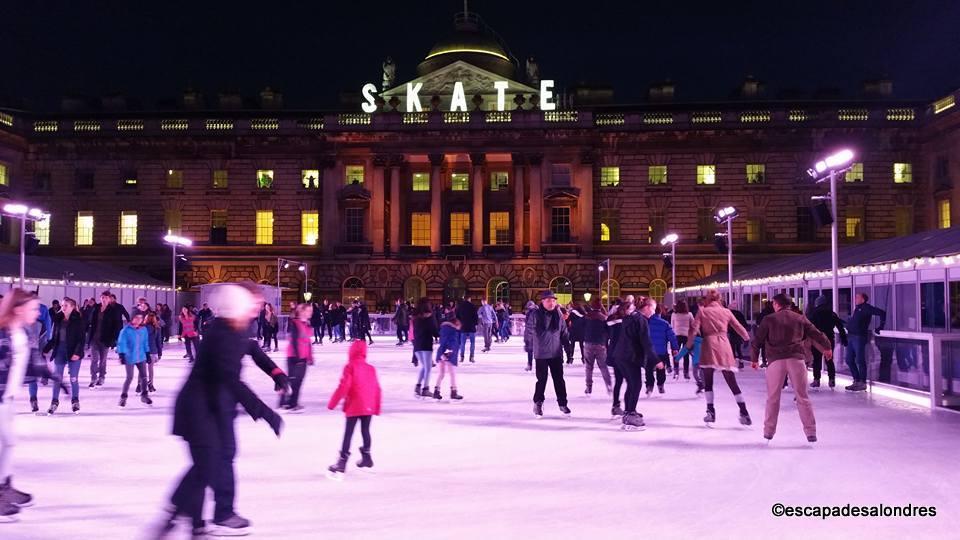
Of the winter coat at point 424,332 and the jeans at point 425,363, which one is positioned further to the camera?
the jeans at point 425,363

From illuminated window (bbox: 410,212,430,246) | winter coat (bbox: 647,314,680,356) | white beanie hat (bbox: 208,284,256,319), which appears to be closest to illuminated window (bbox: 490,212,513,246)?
illuminated window (bbox: 410,212,430,246)

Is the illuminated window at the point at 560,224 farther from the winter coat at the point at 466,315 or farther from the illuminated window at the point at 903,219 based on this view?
the winter coat at the point at 466,315

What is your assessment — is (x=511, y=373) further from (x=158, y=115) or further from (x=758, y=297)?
(x=158, y=115)

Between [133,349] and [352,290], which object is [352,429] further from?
[352,290]

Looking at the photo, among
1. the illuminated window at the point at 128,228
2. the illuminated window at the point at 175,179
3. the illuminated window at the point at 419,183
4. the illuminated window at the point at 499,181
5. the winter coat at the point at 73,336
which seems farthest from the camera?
the illuminated window at the point at 419,183

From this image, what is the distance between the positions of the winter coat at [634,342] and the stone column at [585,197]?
42863mm

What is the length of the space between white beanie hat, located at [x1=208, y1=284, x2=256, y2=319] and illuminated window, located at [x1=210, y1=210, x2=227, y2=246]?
53494 millimetres

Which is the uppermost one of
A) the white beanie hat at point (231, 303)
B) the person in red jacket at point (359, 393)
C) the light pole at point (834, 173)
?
the light pole at point (834, 173)

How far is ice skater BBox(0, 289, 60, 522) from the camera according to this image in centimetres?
678

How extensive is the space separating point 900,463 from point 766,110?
49.6 m

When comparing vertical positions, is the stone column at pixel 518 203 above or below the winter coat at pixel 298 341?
above

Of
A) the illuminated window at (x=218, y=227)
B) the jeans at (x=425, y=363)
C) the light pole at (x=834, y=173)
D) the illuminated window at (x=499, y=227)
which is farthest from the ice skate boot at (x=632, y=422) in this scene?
the illuminated window at (x=218, y=227)

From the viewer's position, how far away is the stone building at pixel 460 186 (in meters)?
53.8

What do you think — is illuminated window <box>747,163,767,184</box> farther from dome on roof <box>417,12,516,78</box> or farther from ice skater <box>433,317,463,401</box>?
ice skater <box>433,317,463,401</box>
